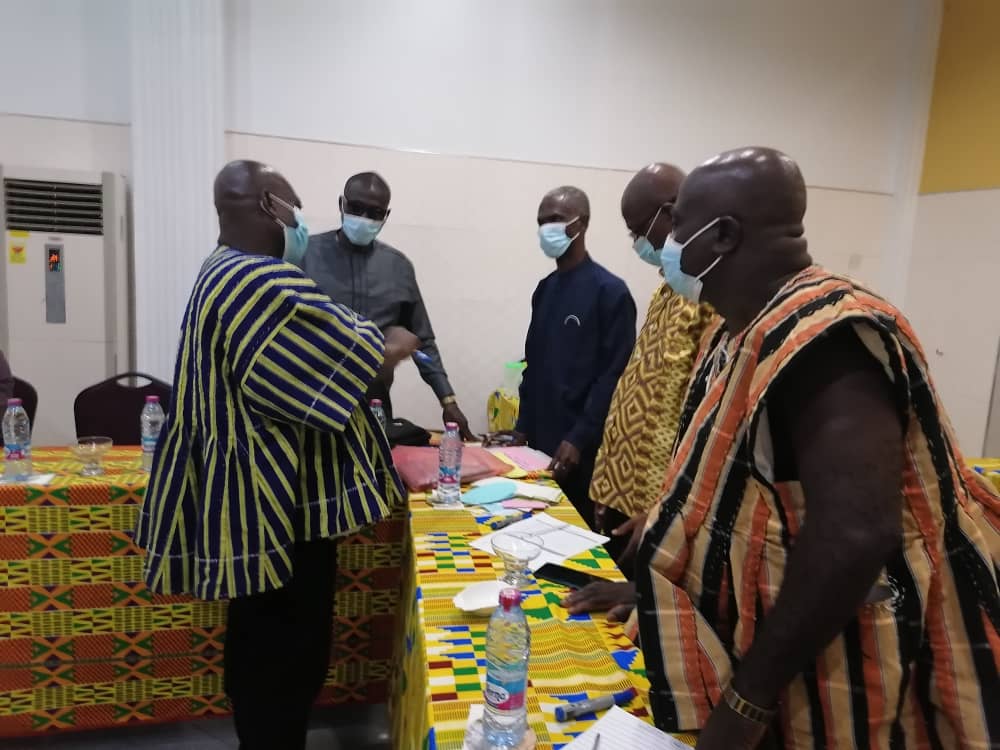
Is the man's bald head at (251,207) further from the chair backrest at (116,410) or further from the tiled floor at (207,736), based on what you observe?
the tiled floor at (207,736)

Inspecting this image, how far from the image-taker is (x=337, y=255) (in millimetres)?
2717

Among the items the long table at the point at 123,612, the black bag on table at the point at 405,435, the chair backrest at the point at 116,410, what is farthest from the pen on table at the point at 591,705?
the chair backrest at the point at 116,410

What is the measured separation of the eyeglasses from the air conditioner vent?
1616 mm

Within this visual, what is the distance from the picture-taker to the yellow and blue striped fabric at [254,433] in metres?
1.34

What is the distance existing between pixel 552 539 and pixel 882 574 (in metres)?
0.88

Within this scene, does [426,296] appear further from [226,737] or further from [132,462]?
[226,737]

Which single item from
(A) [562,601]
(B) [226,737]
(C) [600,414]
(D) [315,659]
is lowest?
(B) [226,737]

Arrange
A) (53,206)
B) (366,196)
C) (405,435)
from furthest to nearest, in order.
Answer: (53,206) → (366,196) → (405,435)

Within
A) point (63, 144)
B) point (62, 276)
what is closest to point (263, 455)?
point (62, 276)

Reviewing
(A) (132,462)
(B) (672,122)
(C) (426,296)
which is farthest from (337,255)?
(B) (672,122)

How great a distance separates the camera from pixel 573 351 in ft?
7.95

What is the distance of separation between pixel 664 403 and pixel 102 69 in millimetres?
3516

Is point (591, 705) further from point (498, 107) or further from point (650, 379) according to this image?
point (498, 107)

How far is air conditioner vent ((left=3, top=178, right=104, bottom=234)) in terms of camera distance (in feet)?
10.8
